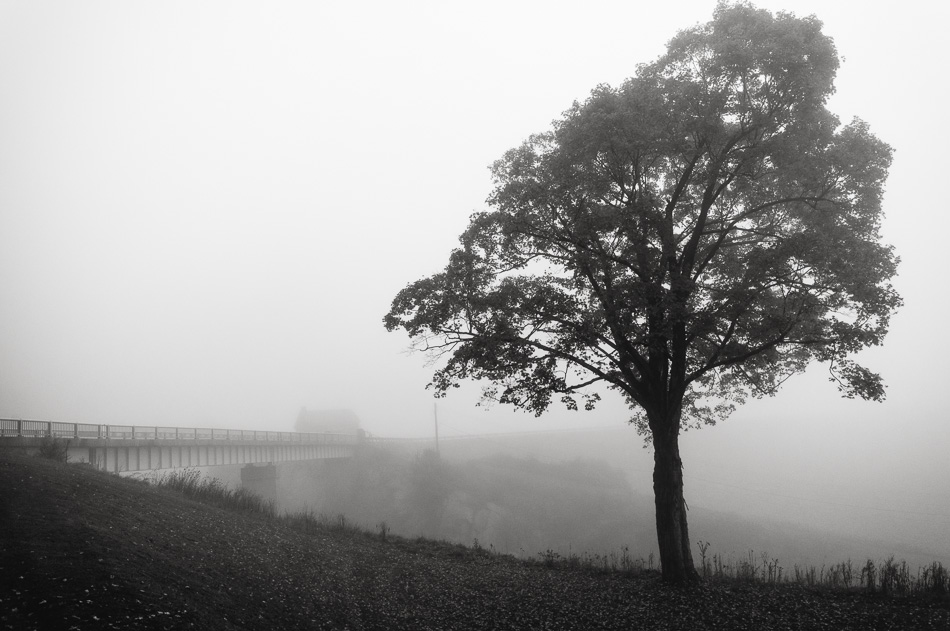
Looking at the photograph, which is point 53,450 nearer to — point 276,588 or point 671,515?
point 276,588

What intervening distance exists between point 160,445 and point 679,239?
38233mm

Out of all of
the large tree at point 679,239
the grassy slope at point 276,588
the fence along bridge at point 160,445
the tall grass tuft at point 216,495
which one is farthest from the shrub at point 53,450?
the large tree at point 679,239

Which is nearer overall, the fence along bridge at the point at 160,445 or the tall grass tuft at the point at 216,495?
the tall grass tuft at the point at 216,495

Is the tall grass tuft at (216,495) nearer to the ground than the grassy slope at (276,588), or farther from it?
nearer to the ground

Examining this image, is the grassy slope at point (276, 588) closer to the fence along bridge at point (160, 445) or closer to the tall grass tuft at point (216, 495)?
the tall grass tuft at point (216, 495)

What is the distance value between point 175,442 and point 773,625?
40983mm

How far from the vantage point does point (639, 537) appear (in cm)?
4169

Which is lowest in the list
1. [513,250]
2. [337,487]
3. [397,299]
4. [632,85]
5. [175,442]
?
[337,487]

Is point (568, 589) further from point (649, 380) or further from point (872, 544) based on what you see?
point (872, 544)

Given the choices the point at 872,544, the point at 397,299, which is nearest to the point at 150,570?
the point at 397,299

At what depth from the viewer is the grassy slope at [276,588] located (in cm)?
722

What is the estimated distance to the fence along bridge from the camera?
2689 cm

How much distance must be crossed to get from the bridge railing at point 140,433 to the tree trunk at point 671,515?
28984mm

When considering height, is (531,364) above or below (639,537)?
above
